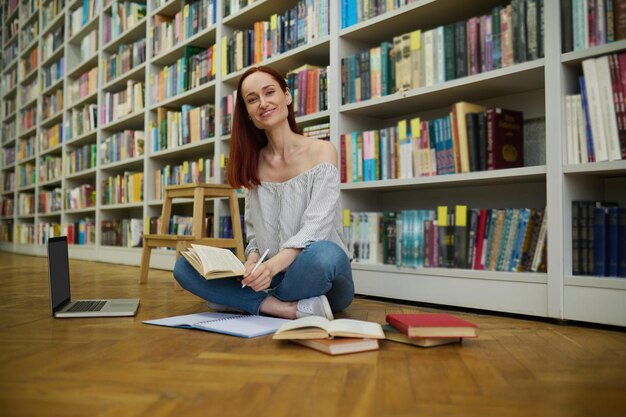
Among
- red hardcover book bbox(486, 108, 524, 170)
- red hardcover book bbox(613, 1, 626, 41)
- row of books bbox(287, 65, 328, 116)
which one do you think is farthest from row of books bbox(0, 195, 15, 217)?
red hardcover book bbox(613, 1, 626, 41)

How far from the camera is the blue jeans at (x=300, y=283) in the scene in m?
1.65

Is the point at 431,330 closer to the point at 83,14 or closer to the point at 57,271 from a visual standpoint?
the point at 57,271

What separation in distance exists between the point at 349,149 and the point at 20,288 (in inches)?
71.2

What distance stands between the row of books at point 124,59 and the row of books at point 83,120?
386 millimetres

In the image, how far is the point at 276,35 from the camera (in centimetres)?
306

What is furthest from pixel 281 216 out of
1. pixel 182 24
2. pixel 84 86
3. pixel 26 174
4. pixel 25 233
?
pixel 26 174

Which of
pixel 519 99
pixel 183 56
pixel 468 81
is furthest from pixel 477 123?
pixel 183 56

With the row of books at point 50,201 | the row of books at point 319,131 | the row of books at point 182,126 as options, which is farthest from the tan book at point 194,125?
the row of books at point 50,201

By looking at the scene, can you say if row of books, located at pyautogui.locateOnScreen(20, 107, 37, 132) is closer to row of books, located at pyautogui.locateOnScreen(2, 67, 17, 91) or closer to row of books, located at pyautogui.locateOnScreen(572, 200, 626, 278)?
row of books, located at pyautogui.locateOnScreen(2, 67, 17, 91)

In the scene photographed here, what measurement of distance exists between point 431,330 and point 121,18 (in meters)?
4.37

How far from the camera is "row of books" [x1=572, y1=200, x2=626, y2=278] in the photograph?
1.67m

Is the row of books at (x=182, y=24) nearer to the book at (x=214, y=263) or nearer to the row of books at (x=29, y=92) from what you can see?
the book at (x=214, y=263)

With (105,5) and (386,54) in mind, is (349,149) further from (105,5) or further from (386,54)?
(105,5)

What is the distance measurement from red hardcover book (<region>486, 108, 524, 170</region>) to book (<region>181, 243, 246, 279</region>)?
1.01 meters
